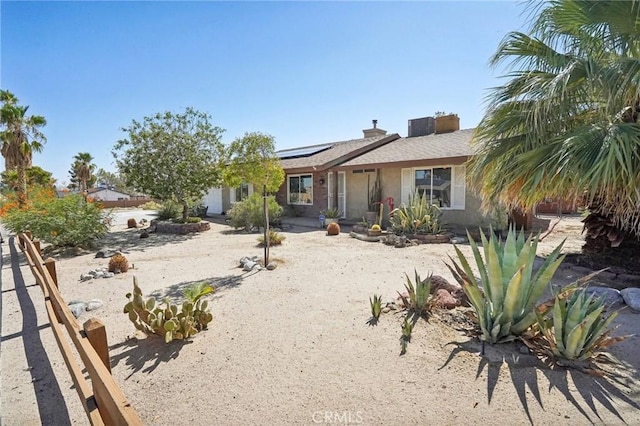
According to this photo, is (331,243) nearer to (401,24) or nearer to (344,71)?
(344,71)

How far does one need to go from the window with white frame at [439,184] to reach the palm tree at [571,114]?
5523 millimetres

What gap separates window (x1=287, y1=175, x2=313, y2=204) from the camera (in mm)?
17156

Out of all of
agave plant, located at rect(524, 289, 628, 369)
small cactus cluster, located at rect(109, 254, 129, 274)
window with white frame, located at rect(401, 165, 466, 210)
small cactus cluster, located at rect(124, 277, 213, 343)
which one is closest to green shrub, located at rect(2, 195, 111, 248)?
small cactus cluster, located at rect(109, 254, 129, 274)

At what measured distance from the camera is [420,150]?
44.2 ft

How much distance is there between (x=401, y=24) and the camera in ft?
25.6

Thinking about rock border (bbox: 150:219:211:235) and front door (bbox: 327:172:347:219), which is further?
front door (bbox: 327:172:347:219)

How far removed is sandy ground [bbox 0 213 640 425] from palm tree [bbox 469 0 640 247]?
1996 mm

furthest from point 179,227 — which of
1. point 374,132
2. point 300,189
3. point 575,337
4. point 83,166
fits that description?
point 83,166

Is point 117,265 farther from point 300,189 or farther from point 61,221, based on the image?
point 300,189

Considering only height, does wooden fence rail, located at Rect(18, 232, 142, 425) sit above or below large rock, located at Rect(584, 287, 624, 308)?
above

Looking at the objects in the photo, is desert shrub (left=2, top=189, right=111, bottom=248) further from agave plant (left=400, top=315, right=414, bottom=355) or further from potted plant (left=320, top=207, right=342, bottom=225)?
agave plant (left=400, top=315, right=414, bottom=355)

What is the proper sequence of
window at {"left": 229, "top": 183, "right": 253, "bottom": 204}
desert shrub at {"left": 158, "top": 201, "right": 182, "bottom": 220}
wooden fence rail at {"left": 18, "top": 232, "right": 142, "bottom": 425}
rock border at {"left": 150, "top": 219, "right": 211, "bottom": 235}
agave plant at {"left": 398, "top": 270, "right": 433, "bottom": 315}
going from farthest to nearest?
window at {"left": 229, "top": 183, "right": 253, "bottom": 204} → desert shrub at {"left": 158, "top": 201, "right": 182, "bottom": 220} → rock border at {"left": 150, "top": 219, "right": 211, "bottom": 235} → agave plant at {"left": 398, "top": 270, "right": 433, "bottom": 315} → wooden fence rail at {"left": 18, "top": 232, "right": 142, "bottom": 425}

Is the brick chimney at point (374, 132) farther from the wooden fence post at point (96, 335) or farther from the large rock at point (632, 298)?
the wooden fence post at point (96, 335)

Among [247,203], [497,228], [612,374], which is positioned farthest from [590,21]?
[247,203]
